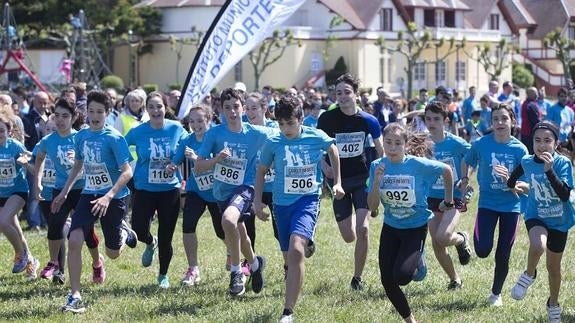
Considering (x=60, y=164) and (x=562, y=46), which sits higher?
(x=60, y=164)

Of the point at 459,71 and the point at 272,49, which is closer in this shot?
the point at 272,49

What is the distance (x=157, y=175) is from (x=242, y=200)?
1056 mm

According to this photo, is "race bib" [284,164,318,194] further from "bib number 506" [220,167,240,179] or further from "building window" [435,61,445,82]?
"building window" [435,61,445,82]

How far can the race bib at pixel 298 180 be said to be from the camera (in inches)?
331

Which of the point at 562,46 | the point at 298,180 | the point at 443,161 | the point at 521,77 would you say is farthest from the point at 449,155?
the point at 521,77

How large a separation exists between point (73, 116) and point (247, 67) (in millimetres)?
57375

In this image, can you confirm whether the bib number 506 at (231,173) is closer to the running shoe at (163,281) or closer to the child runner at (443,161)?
the running shoe at (163,281)

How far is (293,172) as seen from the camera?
8414 mm

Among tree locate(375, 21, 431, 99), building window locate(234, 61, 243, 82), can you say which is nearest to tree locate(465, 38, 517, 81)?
tree locate(375, 21, 431, 99)

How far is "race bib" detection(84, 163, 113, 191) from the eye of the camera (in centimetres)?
923

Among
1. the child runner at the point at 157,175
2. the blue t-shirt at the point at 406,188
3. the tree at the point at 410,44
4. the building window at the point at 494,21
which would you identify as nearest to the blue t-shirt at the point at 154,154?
the child runner at the point at 157,175

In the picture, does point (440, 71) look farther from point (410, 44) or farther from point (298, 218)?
point (298, 218)

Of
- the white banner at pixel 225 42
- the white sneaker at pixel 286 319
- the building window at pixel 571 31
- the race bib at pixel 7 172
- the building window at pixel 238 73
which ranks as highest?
the white banner at pixel 225 42

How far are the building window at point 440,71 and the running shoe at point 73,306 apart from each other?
6642cm
